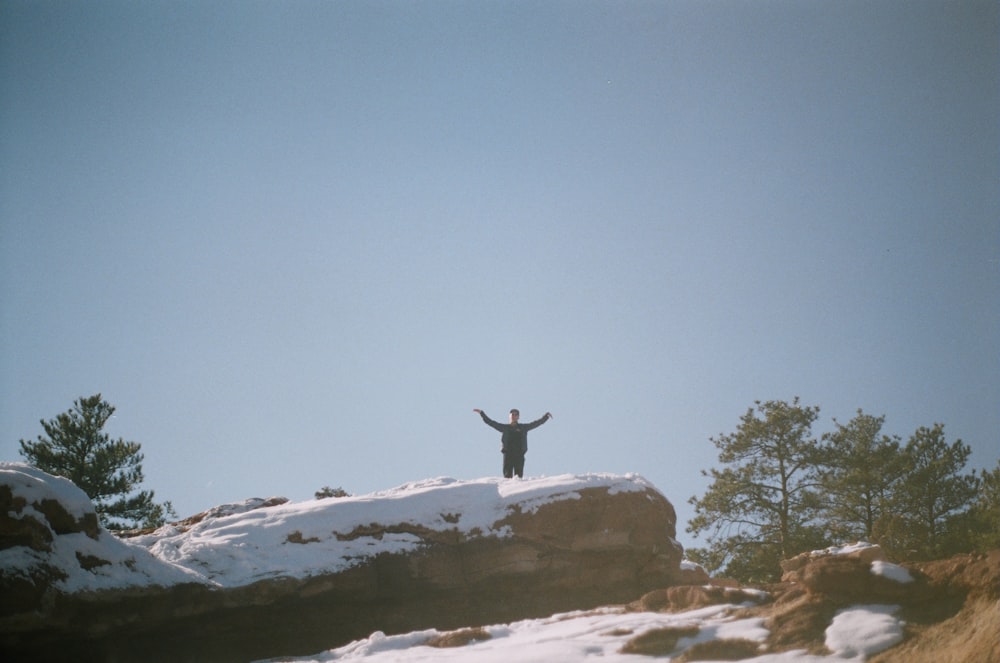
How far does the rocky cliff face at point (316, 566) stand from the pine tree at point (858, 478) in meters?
10.7

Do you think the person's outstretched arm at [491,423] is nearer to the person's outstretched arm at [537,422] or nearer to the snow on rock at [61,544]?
the person's outstretched arm at [537,422]

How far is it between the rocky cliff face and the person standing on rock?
7.17 feet

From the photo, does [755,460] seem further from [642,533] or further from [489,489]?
[489,489]

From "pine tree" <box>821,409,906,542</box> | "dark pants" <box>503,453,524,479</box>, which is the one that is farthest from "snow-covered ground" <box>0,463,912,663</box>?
"pine tree" <box>821,409,906,542</box>

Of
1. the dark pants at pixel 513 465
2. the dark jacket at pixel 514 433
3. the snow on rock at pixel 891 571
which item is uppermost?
the dark jacket at pixel 514 433

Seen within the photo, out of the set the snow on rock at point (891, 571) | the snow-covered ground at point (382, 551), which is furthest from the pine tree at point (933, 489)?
the snow on rock at point (891, 571)

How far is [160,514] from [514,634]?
73.2ft

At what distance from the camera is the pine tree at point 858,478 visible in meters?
23.5

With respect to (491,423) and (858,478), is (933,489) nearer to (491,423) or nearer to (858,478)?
(858,478)

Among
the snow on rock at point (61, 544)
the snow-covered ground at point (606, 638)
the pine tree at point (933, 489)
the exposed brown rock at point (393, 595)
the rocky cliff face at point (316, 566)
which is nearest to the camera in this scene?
the snow-covered ground at point (606, 638)

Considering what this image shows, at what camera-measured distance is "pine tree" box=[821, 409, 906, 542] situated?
77.2ft

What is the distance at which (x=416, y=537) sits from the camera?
14547 mm

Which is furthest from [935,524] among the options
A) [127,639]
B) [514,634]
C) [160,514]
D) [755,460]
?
[160,514]

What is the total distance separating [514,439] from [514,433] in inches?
6.7
